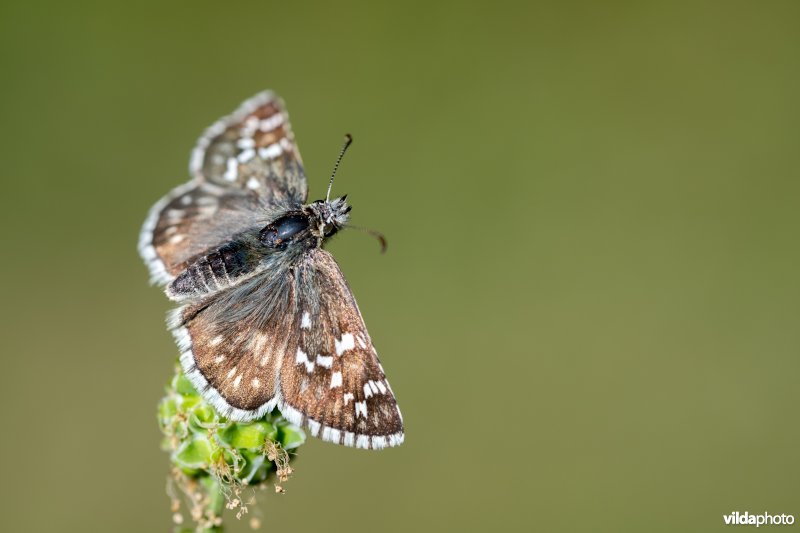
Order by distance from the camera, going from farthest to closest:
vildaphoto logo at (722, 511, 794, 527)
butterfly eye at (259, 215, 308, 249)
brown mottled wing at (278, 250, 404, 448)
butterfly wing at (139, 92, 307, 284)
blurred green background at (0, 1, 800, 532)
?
blurred green background at (0, 1, 800, 532) → vildaphoto logo at (722, 511, 794, 527) → butterfly wing at (139, 92, 307, 284) → butterfly eye at (259, 215, 308, 249) → brown mottled wing at (278, 250, 404, 448)

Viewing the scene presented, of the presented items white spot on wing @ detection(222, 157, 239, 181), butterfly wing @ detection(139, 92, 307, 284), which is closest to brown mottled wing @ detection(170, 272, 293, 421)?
butterfly wing @ detection(139, 92, 307, 284)

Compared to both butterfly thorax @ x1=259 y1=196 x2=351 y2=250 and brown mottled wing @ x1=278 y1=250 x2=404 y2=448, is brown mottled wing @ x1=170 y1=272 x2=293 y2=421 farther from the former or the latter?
butterfly thorax @ x1=259 y1=196 x2=351 y2=250

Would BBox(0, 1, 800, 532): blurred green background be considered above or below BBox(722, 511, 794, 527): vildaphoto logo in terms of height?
above

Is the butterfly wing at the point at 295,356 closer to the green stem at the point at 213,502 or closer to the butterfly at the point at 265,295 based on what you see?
the butterfly at the point at 265,295

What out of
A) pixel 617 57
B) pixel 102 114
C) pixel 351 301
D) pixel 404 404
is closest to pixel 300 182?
pixel 351 301

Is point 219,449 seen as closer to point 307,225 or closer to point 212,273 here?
point 212,273

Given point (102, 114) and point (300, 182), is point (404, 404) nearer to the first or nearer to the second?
point (300, 182)

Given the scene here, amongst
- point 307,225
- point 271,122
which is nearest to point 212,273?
point 307,225
